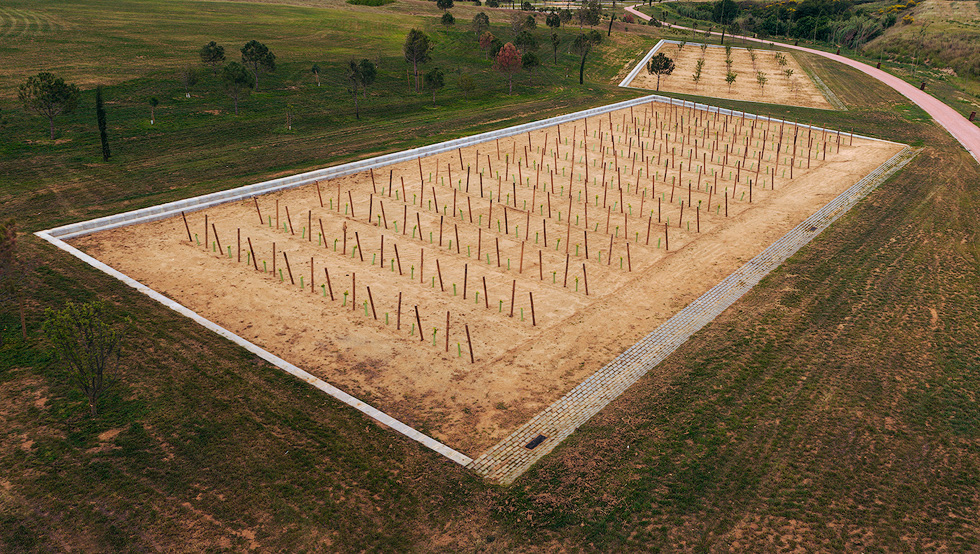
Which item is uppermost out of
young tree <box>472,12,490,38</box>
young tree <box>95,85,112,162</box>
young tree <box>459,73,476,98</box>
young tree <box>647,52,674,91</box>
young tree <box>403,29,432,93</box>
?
young tree <box>472,12,490,38</box>

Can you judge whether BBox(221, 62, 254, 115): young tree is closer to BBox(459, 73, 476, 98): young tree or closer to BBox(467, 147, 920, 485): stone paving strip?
BBox(459, 73, 476, 98): young tree

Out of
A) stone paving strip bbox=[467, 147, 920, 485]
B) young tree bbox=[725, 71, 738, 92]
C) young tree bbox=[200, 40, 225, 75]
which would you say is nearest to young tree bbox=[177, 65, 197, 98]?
young tree bbox=[200, 40, 225, 75]

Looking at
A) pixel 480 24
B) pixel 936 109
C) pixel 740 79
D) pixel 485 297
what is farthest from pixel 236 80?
pixel 936 109

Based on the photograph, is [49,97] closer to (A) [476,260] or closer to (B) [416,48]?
(B) [416,48]

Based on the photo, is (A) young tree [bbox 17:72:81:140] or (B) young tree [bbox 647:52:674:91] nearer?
(A) young tree [bbox 17:72:81:140]

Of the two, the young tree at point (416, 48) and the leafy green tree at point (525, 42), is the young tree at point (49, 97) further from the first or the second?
the leafy green tree at point (525, 42)

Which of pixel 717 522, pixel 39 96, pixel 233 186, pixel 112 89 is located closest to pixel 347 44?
pixel 112 89

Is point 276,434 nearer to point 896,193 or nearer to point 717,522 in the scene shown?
point 717,522
